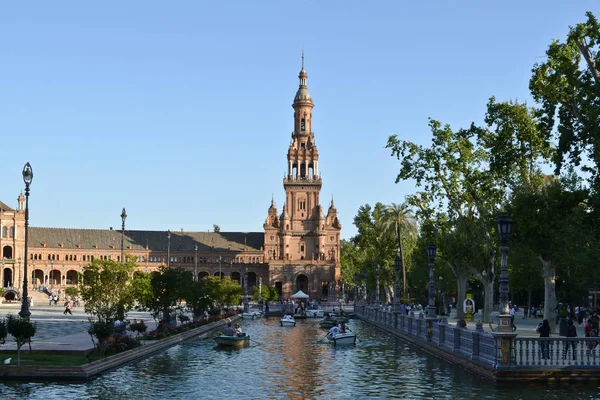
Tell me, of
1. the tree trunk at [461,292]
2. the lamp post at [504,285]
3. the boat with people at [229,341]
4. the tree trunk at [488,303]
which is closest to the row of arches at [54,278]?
the tree trunk at [461,292]

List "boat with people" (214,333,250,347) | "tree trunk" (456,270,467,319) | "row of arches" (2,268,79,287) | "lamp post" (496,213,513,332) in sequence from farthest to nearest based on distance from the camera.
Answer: "row of arches" (2,268,79,287)
"tree trunk" (456,270,467,319)
"boat with people" (214,333,250,347)
"lamp post" (496,213,513,332)

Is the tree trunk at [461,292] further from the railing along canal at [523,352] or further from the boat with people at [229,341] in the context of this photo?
the railing along canal at [523,352]

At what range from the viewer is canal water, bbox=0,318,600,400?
92.1 ft

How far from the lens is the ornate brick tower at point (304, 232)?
178m

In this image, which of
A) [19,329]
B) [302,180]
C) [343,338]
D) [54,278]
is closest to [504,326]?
[19,329]

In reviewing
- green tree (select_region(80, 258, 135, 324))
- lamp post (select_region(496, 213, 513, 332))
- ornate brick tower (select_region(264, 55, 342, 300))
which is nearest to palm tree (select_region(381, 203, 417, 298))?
green tree (select_region(80, 258, 135, 324))

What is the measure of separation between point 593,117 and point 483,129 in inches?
718

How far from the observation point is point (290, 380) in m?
32.9

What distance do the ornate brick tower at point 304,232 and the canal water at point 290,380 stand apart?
130 meters

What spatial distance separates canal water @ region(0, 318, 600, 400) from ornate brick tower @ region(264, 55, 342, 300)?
130323mm

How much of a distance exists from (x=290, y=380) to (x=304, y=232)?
147 meters

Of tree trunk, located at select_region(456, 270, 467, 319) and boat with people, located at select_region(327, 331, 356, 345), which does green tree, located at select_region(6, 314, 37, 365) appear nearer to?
boat with people, located at select_region(327, 331, 356, 345)

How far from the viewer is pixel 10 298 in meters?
140

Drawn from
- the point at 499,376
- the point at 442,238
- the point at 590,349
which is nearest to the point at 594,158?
the point at 590,349
